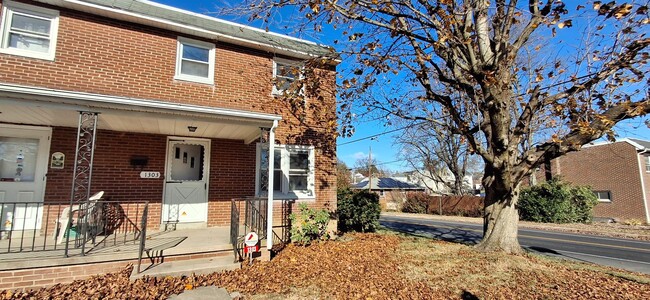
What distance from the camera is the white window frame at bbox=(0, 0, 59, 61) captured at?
6914 mm

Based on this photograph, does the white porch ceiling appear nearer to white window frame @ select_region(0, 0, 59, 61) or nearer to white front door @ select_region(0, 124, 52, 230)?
white front door @ select_region(0, 124, 52, 230)

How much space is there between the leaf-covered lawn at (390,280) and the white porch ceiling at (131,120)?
295 cm

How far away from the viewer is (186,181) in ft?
27.7

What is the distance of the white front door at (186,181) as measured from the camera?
27.0 feet

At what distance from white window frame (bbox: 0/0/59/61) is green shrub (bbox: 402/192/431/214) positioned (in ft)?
88.0

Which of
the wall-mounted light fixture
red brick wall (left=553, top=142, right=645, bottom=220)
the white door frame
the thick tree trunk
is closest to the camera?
the thick tree trunk

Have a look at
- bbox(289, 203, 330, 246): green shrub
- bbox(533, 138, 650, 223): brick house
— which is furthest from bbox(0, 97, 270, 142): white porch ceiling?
bbox(533, 138, 650, 223): brick house

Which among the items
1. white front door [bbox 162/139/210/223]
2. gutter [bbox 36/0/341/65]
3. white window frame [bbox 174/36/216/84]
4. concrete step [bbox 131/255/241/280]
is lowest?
concrete step [bbox 131/255/241/280]

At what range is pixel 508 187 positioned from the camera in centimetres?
736

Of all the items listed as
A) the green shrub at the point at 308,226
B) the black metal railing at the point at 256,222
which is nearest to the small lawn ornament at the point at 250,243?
the black metal railing at the point at 256,222

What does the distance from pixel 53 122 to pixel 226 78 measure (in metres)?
4.06

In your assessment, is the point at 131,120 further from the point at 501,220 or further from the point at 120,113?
the point at 501,220

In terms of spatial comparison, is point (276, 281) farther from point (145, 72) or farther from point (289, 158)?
point (145, 72)

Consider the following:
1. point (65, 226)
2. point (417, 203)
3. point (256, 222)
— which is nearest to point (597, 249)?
point (256, 222)
